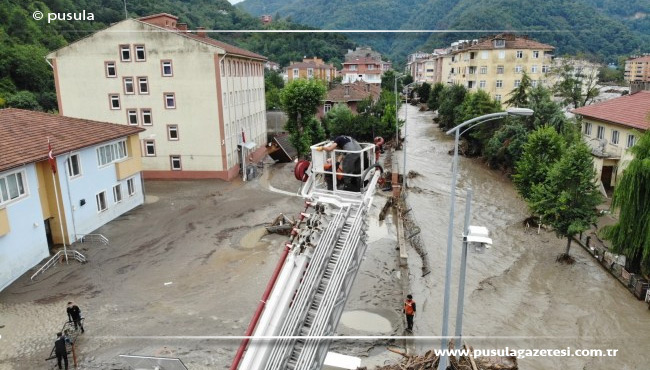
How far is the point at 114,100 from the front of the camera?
2178cm

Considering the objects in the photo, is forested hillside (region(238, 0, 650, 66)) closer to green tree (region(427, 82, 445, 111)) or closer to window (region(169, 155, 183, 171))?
window (region(169, 155, 183, 171))

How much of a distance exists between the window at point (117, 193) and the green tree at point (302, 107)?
1076 cm

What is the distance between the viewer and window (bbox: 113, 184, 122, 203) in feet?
52.3

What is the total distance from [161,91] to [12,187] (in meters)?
11.3

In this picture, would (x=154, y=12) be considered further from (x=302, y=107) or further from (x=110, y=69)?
(x=302, y=107)

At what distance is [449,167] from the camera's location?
86.5 ft

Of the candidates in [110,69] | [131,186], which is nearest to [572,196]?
[131,186]

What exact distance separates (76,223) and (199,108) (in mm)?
9293

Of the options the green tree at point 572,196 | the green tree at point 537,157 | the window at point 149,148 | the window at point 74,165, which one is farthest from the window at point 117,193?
the green tree at point 537,157

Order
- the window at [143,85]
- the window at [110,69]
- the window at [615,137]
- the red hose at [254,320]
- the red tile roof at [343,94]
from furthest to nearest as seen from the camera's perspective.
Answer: the red tile roof at [343,94]
the window at [143,85]
the window at [110,69]
the window at [615,137]
the red hose at [254,320]

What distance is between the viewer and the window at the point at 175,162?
21955 mm

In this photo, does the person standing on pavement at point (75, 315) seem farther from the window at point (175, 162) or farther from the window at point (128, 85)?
the window at point (128, 85)

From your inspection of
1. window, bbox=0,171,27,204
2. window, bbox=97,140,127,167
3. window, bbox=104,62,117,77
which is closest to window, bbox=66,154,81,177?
window, bbox=97,140,127,167

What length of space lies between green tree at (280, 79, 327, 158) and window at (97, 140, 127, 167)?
33.1ft
